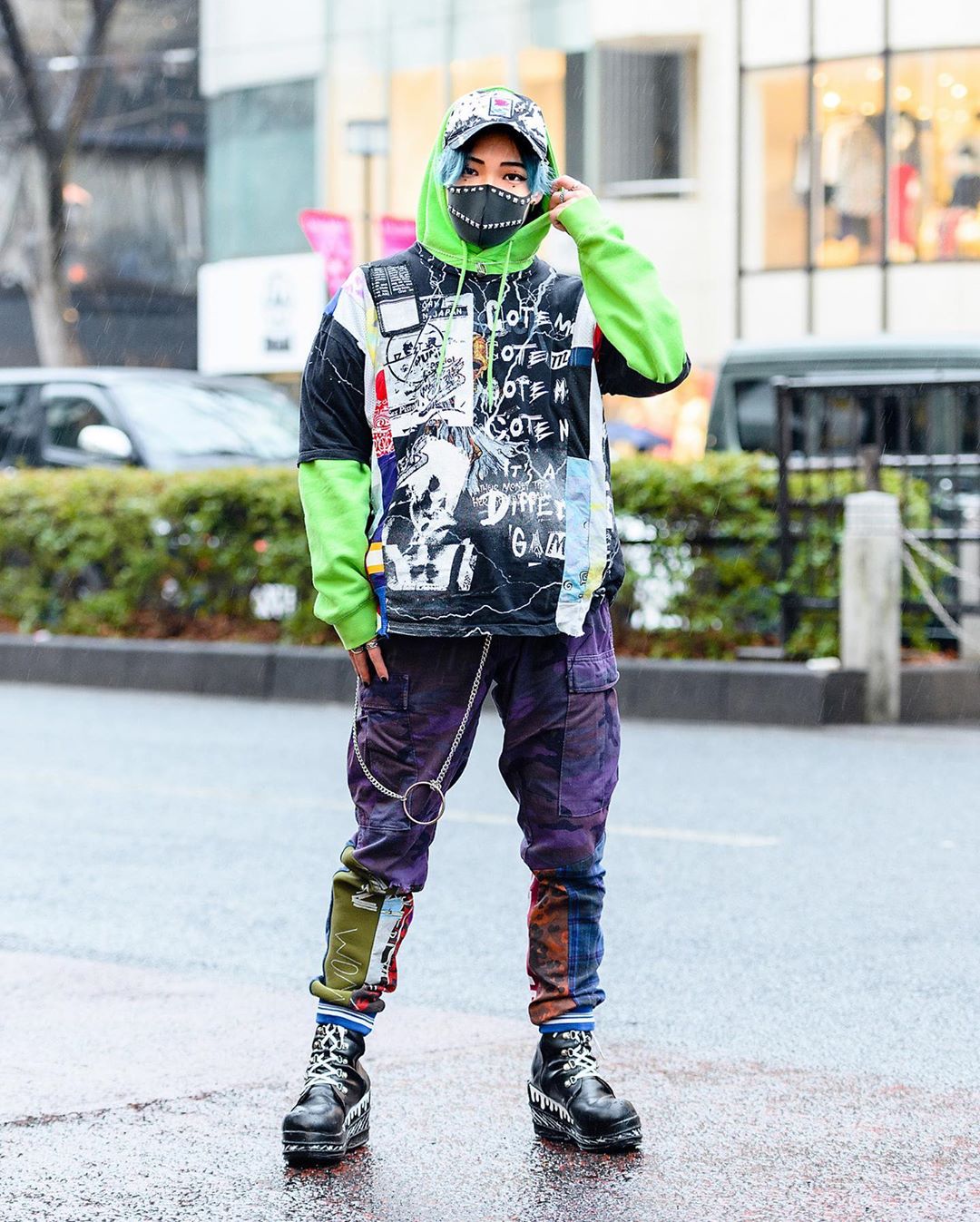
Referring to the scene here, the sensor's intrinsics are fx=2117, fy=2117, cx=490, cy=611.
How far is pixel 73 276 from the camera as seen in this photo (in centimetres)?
4659

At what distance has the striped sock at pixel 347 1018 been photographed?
12.5 ft

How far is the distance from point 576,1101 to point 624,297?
141cm

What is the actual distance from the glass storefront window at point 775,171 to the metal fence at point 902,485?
55.5 feet

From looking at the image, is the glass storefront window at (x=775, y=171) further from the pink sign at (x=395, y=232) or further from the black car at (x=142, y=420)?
the pink sign at (x=395, y=232)

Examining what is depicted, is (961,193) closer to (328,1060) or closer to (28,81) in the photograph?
(28,81)

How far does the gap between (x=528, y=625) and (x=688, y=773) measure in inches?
216

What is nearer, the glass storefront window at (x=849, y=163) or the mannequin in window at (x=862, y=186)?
the glass storefront window at (x=849, y=163)

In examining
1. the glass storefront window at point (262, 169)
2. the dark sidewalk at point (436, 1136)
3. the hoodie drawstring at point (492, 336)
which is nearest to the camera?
the dark sidewalk at point (436, 1136)

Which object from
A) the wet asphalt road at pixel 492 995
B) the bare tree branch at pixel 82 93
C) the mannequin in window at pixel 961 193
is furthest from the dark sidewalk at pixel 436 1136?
the mannequin in window at pixel 961 193

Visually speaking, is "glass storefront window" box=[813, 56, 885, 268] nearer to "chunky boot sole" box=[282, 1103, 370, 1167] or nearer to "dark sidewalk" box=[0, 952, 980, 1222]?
"dark sidewalk" box=[0, 952, 980, 1222]

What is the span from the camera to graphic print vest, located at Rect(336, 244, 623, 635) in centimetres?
374

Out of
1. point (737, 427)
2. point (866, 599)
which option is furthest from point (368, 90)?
point (866, 599)

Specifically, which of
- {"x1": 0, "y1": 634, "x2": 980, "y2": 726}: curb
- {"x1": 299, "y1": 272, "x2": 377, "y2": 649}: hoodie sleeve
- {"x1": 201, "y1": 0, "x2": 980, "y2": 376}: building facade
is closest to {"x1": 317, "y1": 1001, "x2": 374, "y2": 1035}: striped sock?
{"x1": 299, "y1": 272, "x2": 377, "y2": 649}: hoodie sleeve

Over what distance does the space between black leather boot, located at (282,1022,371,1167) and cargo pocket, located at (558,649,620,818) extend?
1.89 ft
